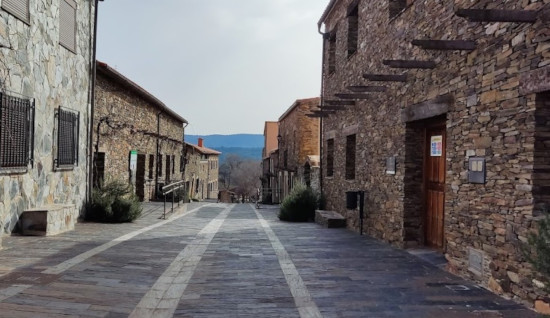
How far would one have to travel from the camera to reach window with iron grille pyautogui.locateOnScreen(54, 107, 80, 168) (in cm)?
853

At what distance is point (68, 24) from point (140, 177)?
7.37 metres

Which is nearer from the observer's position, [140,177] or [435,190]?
[435,190]

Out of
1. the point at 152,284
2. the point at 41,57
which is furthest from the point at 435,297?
the point at 41,57

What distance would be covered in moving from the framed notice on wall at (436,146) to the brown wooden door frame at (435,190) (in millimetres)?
56

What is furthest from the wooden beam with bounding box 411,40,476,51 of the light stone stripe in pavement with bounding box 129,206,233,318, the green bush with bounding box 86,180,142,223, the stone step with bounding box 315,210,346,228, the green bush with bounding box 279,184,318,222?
the green bush with bounding box 279,184,318,222

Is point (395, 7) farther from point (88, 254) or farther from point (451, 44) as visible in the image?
point (88, 254)

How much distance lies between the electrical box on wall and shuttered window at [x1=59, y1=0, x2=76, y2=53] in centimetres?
756

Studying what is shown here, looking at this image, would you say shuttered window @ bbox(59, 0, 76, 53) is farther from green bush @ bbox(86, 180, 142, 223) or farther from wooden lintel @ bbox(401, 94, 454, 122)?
wooden lintel @ bbox(401, 94, 454, 122)

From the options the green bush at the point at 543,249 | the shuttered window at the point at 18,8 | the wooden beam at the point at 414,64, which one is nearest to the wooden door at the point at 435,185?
the wooden beam at the point at 414,64

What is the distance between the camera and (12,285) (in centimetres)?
436

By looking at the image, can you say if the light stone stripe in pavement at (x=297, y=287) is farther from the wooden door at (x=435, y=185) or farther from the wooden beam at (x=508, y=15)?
the wooden beam at (x=508, y=15)

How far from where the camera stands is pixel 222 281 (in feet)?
16.2

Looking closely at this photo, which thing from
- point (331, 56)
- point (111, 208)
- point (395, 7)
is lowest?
point (111, 208)

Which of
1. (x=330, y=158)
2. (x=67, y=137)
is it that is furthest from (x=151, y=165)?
(x=67, y=137)
